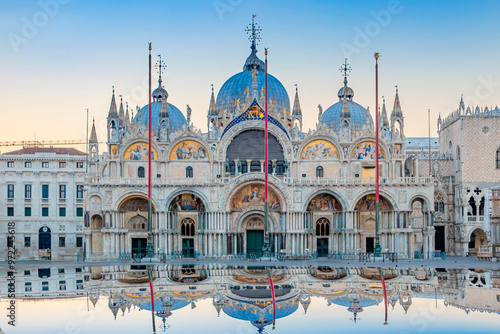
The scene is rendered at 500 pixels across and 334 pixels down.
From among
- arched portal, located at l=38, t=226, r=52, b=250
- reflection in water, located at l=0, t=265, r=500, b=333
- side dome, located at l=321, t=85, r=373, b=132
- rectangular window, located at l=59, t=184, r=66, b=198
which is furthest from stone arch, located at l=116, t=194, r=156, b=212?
side dome, located at l=321, t=85, r=373, b=132

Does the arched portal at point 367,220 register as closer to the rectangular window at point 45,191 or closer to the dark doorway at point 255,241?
the dark doorway at point 255,241

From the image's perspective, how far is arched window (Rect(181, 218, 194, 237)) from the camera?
64.3m

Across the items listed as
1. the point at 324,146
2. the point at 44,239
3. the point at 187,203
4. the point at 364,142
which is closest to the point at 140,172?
the point at 187,203

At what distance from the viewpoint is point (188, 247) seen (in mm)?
64375

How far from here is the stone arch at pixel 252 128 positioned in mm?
64000

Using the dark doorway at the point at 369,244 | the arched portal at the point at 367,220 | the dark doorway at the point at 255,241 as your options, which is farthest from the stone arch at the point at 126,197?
the dark doorway at the point at 369,244

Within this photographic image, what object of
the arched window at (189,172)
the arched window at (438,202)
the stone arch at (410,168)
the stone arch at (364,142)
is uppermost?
the stone arch at (364,142)

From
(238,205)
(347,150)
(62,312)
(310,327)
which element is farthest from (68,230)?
(310,327)

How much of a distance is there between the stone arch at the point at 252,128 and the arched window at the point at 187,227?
6687 millimetres

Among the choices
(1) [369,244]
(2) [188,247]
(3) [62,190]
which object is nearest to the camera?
(1) [369,244]

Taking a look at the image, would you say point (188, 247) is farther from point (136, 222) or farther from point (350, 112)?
point (350, 112)

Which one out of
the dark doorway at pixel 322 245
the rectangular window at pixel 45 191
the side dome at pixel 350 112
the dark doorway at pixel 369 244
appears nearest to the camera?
the dark doorway at pixel 369 244

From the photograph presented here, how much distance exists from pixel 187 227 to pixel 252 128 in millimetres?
11327

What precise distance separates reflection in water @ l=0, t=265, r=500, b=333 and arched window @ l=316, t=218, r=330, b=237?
1766 cm
